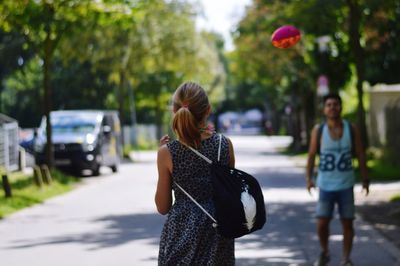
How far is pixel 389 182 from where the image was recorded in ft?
70.4

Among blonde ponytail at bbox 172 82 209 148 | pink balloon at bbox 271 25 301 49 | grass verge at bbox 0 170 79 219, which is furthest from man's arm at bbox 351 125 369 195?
grass verge at bbox 0 170 79 219

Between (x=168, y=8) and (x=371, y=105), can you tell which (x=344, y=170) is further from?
(x=168, y=8)

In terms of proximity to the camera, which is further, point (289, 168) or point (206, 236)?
point (289, 168)

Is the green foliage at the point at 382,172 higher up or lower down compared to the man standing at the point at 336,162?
lower down

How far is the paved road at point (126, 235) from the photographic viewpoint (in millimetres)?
9891

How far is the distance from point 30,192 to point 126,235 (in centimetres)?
732

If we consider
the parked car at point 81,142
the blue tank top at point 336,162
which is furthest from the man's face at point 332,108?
the parked car at point 81,142

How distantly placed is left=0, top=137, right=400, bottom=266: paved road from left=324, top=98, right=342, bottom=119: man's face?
175 cm

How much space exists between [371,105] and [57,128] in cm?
1281

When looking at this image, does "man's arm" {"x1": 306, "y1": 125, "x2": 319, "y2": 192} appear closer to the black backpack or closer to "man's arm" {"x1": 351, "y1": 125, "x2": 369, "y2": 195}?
"man's arm" {"x1": 351, "y1": 125, "x2": 369, "y2": 195}

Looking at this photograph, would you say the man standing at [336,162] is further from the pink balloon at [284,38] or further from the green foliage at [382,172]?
the green foliage at [382,172]

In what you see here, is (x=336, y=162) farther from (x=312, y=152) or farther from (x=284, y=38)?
(x=284, y=38)

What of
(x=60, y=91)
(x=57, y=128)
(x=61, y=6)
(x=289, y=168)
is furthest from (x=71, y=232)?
(x=60, y=91)

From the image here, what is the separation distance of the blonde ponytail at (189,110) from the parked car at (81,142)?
71.1ft
